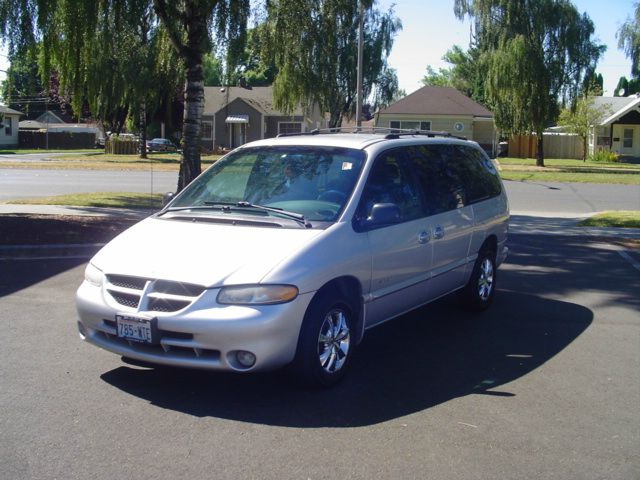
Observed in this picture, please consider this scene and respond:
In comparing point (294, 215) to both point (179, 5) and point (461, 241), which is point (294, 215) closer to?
point (461, 241)

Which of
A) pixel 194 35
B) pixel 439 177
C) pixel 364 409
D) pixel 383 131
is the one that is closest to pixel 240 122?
pixel 194 35

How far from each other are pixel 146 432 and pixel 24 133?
71.3 metres

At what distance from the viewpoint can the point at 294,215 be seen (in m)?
6.01

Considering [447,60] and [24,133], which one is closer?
[24,133]

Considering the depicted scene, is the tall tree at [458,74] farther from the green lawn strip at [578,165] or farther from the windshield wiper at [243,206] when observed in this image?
the windshield wiper at [243,206]

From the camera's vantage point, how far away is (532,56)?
1588 inches

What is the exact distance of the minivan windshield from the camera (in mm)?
6246

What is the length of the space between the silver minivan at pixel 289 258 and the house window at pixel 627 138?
56.1 metres

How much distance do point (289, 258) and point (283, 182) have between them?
135 cm

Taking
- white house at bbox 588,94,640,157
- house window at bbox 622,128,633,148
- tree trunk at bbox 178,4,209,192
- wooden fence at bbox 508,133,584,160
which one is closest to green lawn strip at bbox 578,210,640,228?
tree trunk at bbox 178,4,209,192

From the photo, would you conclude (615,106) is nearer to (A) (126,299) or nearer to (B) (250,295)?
(B) (250,295)

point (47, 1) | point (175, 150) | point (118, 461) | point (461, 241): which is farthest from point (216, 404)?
point (175, 150)

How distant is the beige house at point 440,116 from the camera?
175ft

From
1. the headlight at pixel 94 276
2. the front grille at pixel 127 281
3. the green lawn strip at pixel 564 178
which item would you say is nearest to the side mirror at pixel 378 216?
the front grille at pixel 127 281
